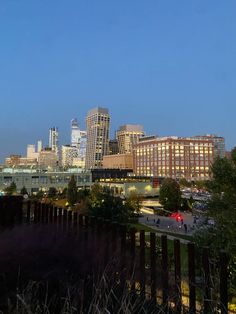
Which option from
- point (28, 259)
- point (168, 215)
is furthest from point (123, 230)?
point (168, 215)

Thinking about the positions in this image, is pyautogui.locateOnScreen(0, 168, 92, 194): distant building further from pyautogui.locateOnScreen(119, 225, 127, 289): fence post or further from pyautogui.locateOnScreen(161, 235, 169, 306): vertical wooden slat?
pyautogui.locateOnScreen(161, 235, 169, 306): vertical wooden slat

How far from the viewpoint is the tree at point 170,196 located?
82188 mm

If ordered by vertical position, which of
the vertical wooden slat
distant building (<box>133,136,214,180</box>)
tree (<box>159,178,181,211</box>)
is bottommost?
tree (<box>159,178,181,211</box>)

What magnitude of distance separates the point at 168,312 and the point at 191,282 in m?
0.38

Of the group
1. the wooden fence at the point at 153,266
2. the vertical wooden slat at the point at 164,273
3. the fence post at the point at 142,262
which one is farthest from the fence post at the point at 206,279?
the fence post at the point at 142,262

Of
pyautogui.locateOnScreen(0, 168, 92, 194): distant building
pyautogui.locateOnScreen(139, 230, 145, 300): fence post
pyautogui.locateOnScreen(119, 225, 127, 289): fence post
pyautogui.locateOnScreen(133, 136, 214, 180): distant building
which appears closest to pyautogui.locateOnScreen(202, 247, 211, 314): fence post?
pyautogui.locateOnScreen(139, 230, 145, 300): fence post

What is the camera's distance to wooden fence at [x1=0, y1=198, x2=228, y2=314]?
3.39 meters

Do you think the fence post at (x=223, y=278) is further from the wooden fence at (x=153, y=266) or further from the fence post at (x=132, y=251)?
the fence post at (x=132, y=251)

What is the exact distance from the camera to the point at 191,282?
11.6ft

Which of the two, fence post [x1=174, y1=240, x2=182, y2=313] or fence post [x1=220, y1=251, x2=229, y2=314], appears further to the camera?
fence post [x1=174, y1=240, x2=182, y2=313]

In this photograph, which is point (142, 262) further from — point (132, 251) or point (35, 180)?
point (35, 180)

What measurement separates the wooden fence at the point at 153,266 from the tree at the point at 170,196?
77.8 meters

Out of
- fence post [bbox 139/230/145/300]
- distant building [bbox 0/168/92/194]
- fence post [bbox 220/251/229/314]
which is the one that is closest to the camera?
fence post [bbox 220/251/229/314]

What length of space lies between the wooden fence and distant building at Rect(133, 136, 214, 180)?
168037 mm
